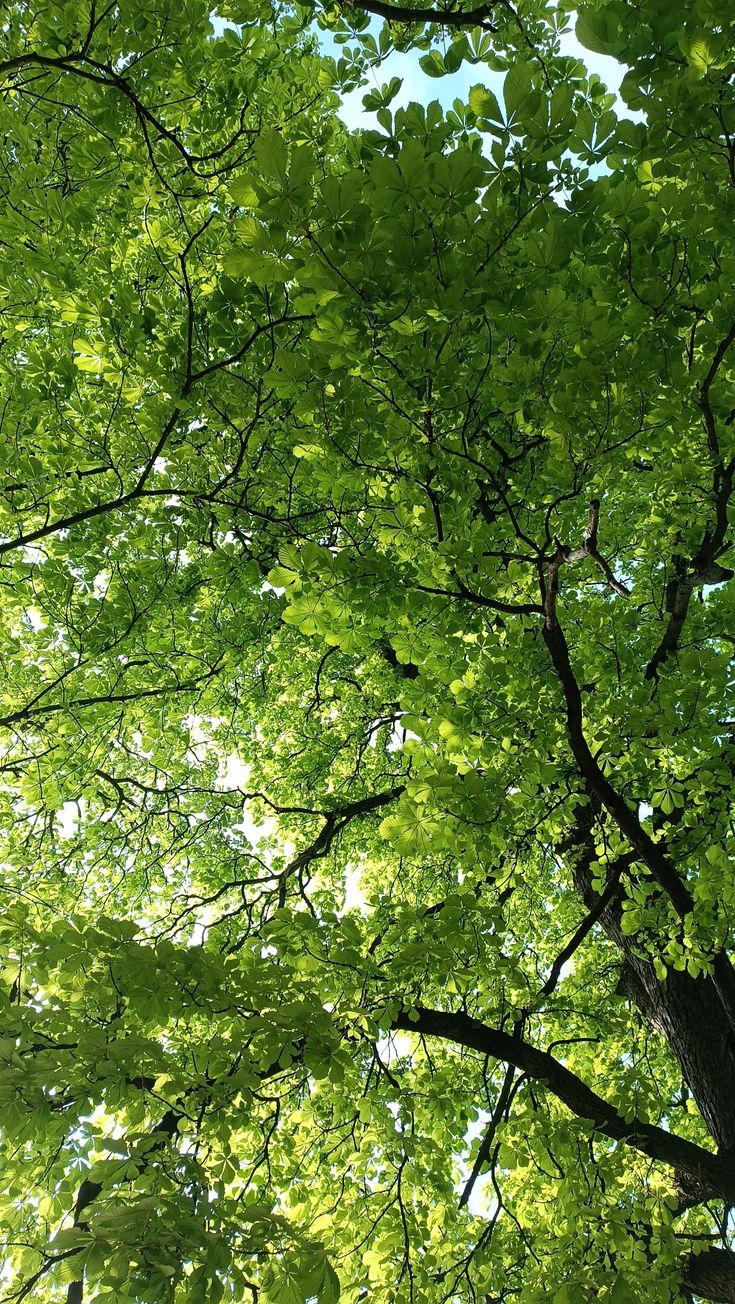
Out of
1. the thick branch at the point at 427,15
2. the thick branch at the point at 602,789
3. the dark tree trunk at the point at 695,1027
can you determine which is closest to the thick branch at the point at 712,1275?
the dark tree trunk at the point at 695,1027

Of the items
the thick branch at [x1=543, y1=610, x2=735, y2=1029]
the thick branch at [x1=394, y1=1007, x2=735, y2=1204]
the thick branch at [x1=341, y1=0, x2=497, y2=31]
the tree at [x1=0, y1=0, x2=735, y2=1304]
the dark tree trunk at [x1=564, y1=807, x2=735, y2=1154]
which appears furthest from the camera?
the dark tree trunk at [x1=564, y1=807, x2=735, y2=1154]

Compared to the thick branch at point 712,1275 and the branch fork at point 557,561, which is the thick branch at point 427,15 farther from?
the thick branch at point 712,1275

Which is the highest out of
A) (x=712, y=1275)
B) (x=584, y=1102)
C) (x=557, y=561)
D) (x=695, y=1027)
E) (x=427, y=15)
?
(x=427, y=15)

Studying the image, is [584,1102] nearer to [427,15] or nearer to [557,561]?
[557,561]

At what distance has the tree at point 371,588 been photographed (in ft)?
7.47

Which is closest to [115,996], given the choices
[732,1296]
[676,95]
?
[676,95]

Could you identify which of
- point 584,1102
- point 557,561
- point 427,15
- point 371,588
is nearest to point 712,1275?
point 584,1102

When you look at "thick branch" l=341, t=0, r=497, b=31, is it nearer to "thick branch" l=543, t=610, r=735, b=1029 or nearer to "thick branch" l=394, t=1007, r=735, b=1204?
"thick branch" l=543, t=610, r=735, b=1029

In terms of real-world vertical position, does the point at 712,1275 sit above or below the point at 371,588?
below

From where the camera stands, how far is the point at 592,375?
261cm

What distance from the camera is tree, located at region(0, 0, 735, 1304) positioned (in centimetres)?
228

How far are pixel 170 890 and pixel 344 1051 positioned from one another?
4830 mm

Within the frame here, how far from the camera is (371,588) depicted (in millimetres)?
3275

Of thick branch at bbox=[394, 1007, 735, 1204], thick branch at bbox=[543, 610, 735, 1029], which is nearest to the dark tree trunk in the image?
thick branch at bbox=[394, 1007, 735, 1204]
